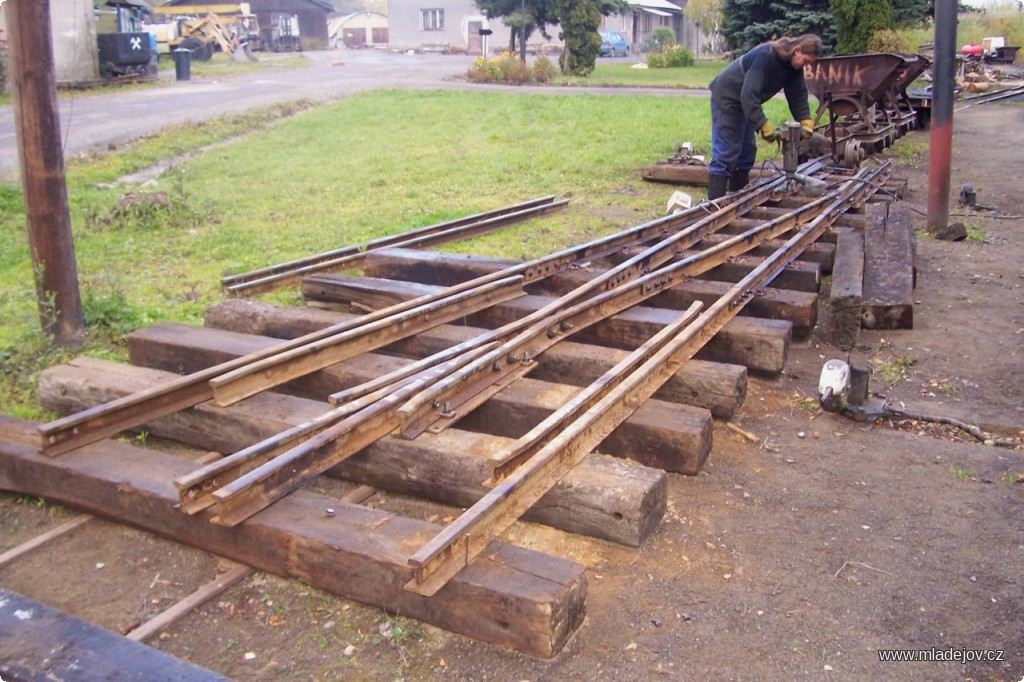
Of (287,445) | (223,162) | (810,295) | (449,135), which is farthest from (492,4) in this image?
(287,445)

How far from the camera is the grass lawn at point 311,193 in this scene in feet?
21.9

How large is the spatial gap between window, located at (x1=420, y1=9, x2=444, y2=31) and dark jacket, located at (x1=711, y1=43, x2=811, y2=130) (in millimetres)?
49981

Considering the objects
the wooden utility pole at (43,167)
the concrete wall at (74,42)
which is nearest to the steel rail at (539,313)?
the wooden utility pole at (43,167)

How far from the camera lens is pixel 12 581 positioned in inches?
131

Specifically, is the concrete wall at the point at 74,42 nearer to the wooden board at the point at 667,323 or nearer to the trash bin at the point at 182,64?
the trash bin at the point at 182,64

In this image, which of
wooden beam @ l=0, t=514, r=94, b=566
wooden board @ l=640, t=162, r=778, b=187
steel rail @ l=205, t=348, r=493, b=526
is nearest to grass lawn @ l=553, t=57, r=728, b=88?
wooden board @ l=640, t=162, r=778, b=187

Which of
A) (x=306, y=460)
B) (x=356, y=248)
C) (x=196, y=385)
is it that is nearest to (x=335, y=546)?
(x=306, y=460)

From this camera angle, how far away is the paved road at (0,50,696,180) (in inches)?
633

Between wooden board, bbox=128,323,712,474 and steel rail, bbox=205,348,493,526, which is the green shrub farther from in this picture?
steel rail, bbox=205,348,493,526

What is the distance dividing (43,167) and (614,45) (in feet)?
163

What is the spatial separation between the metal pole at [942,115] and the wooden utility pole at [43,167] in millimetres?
7532

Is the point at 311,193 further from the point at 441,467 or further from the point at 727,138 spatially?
the point at 441,467

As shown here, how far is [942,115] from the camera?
909 cm

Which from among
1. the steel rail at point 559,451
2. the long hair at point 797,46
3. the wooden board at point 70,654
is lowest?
the wooden board at point 70,654
